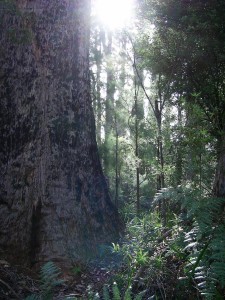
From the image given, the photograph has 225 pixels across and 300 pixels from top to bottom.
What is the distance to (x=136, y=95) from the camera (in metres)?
9.72

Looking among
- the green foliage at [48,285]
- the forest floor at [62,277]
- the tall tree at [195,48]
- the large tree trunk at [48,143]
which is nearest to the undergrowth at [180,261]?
the green foliage at [48,285]

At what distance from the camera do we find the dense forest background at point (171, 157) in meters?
2.14

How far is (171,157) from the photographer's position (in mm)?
6168

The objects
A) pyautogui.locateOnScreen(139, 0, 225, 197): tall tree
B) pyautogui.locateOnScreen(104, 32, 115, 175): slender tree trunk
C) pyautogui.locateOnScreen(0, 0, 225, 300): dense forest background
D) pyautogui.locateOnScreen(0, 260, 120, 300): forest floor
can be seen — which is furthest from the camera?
pyautogui.locateOnScreen(104, 32, 115, 175): slender tree trunk

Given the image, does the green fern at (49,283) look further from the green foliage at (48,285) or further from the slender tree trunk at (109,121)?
the slender tree trunk at (109,121)

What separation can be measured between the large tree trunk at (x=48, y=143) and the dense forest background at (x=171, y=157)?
0.60 feet

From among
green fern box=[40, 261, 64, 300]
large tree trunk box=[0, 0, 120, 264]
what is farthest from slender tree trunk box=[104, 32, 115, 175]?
green fern box=[40, 261, 64, 300]

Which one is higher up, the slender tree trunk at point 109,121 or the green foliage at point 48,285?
the slender tree trunk at point 109,121

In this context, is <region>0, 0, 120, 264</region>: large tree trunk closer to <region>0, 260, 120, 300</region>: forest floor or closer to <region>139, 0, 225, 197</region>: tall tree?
<region>0, 260, 120, 300</region>: forest floor

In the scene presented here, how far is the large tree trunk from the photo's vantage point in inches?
143

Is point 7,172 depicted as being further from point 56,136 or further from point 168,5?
point 168,5

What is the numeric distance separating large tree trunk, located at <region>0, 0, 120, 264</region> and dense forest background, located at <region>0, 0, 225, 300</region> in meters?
0.18

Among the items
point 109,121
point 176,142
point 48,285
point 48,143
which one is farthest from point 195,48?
point 109,121

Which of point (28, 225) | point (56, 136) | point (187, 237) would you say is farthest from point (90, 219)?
point (187, 237)
